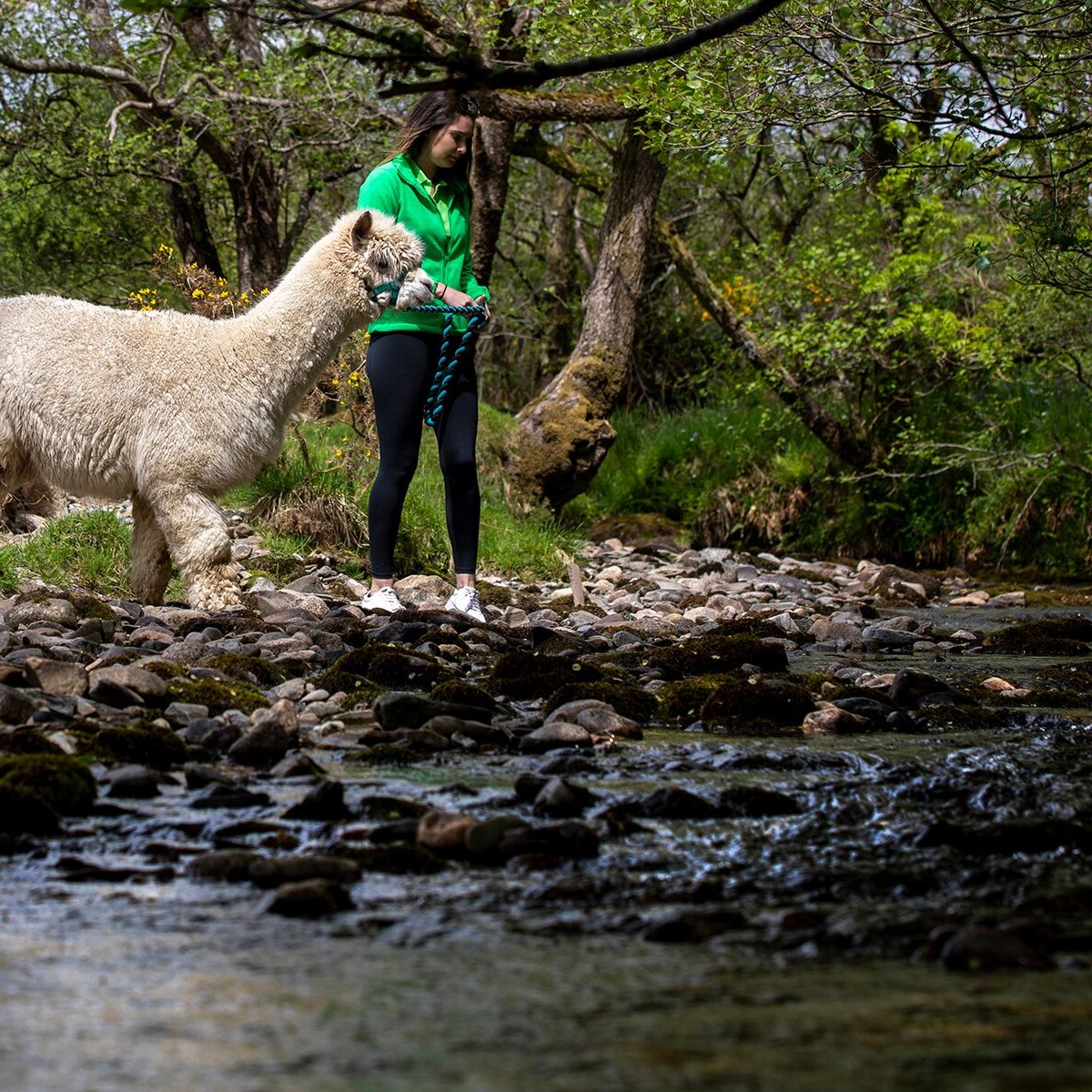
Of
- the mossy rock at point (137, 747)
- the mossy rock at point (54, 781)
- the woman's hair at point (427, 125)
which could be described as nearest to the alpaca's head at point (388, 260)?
the woman's hair at point (427, 125)

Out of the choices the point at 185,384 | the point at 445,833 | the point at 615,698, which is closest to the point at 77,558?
the point at 185,384

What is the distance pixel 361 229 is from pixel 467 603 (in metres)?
2.27

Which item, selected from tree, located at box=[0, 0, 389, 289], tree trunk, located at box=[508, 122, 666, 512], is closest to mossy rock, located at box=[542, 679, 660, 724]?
tree trunk, located at box=[508, 122, 666, 512]

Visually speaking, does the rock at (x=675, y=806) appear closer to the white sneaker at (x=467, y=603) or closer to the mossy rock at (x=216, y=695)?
the mossy rock at (x=216, y=695)

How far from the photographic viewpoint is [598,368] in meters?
14.2

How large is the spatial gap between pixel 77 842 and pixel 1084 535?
11.1 m

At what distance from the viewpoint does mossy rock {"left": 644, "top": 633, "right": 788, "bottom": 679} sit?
22.0ft

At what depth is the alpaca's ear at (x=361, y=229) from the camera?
24.9 ft

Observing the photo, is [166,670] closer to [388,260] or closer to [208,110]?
[388,260]

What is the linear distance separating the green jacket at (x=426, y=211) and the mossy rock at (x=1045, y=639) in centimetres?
381

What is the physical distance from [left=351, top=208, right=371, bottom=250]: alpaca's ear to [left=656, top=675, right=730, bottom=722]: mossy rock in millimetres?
3248

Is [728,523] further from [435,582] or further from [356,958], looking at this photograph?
[356,958]

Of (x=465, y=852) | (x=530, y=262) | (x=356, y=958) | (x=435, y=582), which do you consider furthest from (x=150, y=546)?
(x=530, y=262)

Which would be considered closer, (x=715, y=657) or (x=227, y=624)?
(x=715, y=657)
